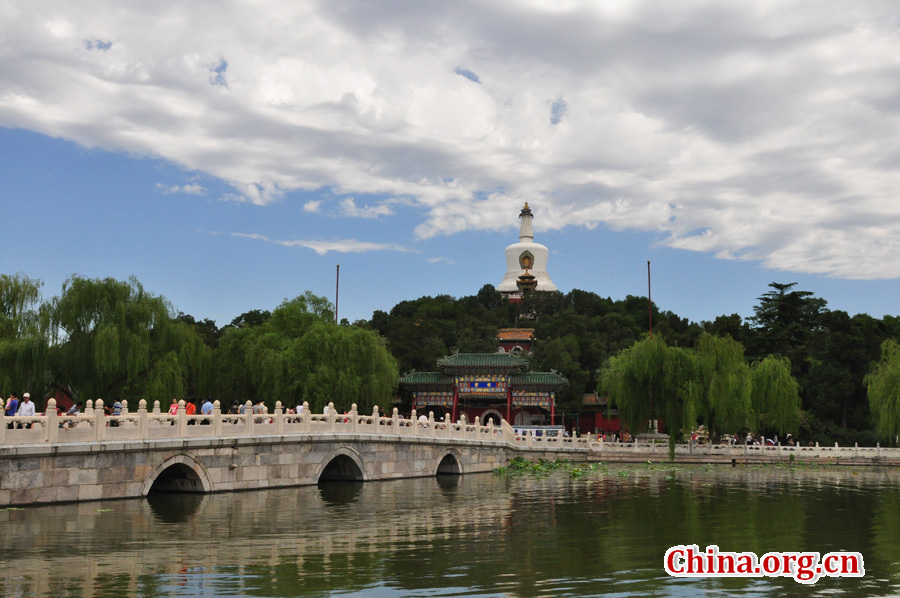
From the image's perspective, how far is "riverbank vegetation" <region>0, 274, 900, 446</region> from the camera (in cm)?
2497

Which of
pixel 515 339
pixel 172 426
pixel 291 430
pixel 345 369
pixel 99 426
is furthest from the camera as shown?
pixel 515 339

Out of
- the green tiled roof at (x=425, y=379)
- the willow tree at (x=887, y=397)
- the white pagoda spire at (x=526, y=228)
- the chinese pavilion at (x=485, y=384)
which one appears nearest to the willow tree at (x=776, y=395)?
the willow tree at (x=887, y=397)

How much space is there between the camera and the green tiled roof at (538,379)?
46.1m

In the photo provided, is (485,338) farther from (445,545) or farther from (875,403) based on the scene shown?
(445,545)

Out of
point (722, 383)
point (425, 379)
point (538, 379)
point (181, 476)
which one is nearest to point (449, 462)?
point (181, 476)

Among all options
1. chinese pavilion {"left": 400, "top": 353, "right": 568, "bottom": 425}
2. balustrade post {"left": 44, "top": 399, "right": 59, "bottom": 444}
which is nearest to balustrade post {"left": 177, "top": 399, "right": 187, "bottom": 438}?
balustrade post {"left": 44, "top": 399, "right": 59, "bottom": 444}

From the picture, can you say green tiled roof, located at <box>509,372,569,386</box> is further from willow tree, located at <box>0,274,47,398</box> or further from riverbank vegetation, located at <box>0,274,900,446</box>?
willow tree, located at <box>0,274,47,398</box>

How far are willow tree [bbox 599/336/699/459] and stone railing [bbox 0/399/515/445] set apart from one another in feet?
29.2

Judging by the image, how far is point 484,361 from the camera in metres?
46.4

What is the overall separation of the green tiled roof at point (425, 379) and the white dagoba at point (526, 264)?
32.9m

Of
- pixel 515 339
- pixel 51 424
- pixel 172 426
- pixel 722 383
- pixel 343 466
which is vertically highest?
pixel 515 339

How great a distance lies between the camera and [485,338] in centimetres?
6153

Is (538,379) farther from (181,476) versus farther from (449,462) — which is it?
(181,476)

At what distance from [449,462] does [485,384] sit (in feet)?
63.2
